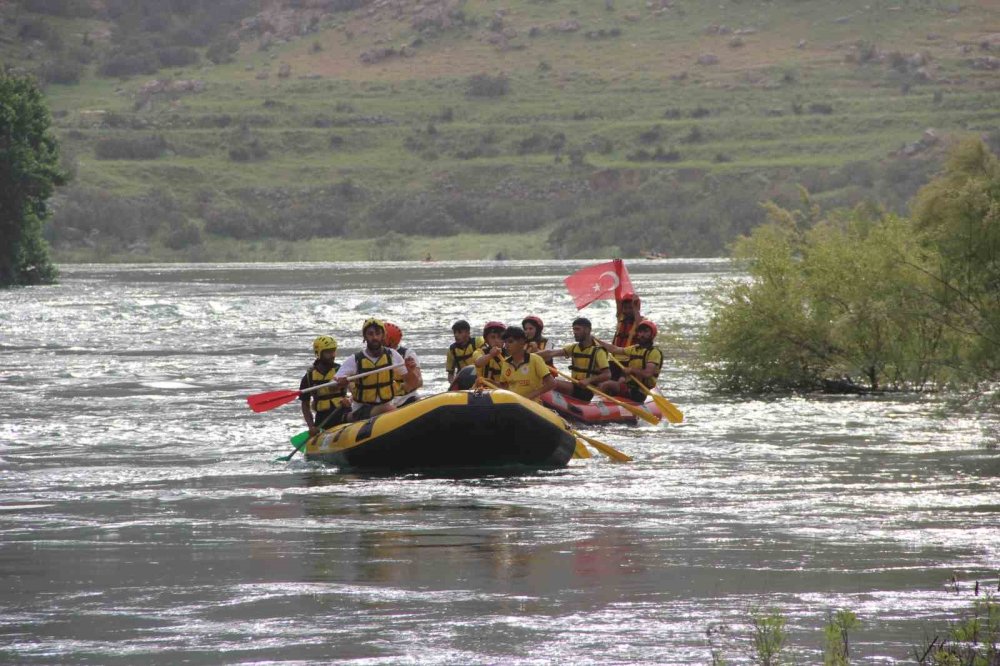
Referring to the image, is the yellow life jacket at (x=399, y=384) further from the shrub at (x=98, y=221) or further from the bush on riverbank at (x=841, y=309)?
the shrub at (x=98, y=221)

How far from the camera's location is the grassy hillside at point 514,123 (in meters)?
105

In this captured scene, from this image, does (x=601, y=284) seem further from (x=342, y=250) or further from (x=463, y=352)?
(x=342, y=250)

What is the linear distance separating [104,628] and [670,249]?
307ft

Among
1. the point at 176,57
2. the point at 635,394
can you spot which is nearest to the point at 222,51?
the point at 176,57

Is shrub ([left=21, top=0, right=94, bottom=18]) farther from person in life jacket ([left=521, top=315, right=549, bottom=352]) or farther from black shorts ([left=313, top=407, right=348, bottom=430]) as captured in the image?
black shorts ([left=313, top=407, right=348, bottom=430])

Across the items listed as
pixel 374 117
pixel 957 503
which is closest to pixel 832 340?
pixel 957 503

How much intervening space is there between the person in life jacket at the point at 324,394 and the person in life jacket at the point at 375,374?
0.22m

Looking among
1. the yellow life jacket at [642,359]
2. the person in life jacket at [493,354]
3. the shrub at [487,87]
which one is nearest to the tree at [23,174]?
Answer: the yellow life jacket at [642,359]

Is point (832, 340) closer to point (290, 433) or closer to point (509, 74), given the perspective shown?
point (290, 433)

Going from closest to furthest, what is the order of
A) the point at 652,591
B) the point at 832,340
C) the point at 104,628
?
1. the point at 104,628
2. the point at 652,591
3. the point at 832,340

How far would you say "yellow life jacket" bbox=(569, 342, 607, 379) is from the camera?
20.5 metres

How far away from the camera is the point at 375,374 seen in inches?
671

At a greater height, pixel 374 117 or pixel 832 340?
pixel 374 117

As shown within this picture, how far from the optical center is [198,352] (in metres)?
34.1
